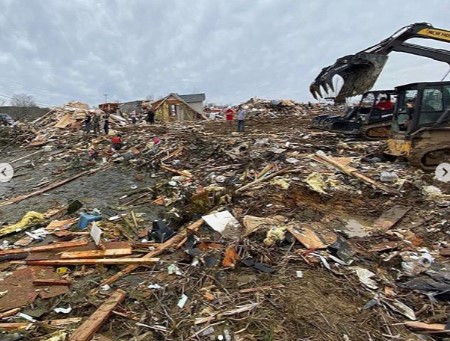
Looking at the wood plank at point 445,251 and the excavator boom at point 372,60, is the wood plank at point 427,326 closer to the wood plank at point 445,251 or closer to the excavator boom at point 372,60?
the wood plank at point 445,251

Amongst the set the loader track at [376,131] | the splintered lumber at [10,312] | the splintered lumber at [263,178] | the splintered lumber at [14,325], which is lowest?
the splintered lumber at [10,312]

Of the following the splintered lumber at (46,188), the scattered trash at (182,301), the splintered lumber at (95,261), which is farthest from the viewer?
the splintered lumber at (46,188)

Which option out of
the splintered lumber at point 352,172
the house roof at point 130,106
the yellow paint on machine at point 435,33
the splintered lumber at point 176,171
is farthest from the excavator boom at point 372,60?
the house roof at point 130,106

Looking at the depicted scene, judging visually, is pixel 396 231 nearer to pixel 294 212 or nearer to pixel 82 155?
pixel 294 212

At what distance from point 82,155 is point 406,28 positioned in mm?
12527

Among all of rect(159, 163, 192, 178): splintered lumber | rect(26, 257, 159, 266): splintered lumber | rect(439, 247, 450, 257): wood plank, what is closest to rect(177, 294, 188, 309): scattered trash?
rect(26, 257, 159, 266): splintered lumber

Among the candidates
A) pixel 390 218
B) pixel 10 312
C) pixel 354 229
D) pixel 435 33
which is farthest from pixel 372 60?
pixel 10 312

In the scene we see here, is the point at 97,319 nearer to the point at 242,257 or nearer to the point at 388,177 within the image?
the point at 242,257

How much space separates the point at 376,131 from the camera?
531 inches

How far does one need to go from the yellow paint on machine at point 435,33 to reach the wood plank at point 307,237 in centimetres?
750

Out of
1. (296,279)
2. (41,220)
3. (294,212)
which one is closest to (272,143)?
(294,212)

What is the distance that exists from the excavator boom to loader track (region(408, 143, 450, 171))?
2.65 meters

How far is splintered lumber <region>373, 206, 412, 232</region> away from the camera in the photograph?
5985 mm

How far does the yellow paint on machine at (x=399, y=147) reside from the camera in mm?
9117
